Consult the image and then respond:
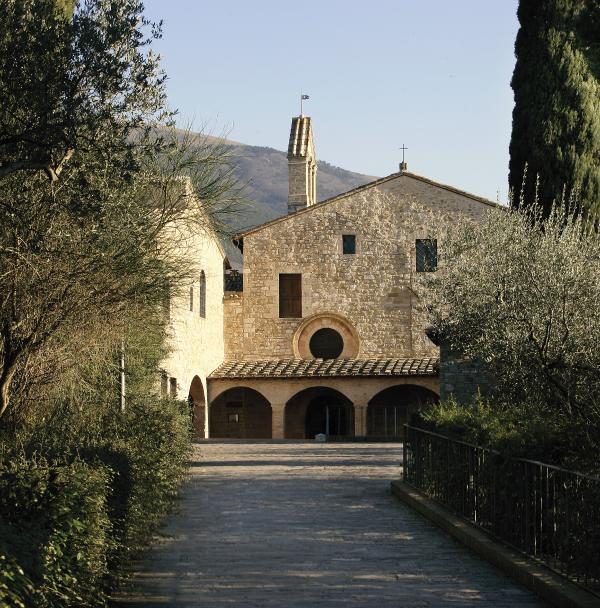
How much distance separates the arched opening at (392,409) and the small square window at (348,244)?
4378 millimetres

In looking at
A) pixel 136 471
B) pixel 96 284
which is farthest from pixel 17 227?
pixel 136 471

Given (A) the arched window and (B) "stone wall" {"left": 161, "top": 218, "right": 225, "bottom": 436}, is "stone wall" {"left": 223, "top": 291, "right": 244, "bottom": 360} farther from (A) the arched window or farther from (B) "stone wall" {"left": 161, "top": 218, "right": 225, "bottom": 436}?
(A) the arched window

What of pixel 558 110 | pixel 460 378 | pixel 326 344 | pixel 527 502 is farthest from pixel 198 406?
pixel 527 502

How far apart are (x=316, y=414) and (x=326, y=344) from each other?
2276 mm

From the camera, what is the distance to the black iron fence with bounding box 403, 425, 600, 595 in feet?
22.8

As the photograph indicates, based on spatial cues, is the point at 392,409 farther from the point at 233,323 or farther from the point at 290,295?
the point at 233,323

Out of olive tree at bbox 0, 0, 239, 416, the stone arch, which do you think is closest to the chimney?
the stone arch

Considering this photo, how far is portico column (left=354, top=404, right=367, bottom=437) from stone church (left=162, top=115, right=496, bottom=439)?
57 cm

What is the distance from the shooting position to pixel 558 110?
2017 centimetres

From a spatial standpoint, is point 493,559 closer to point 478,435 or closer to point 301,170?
point 478,435

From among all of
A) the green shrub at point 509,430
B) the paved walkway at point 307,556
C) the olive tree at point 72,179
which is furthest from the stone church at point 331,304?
the olive tree at point 72,179

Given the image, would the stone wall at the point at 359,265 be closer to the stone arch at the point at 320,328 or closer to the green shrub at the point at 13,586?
the stone arch at the point at 320,328

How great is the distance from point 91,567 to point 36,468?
854 mm

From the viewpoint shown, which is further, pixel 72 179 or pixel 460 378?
pixel 460 378
